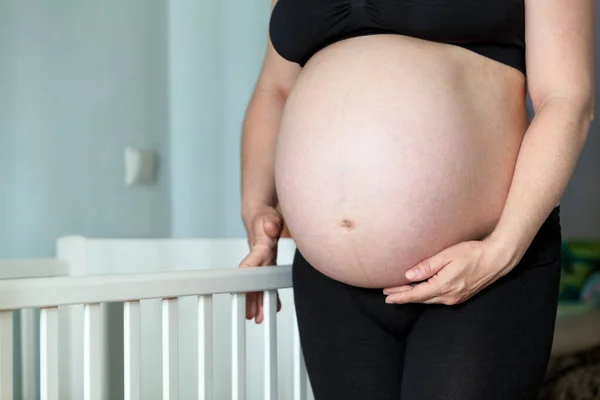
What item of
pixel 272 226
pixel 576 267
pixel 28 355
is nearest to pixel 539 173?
pixel 272 226

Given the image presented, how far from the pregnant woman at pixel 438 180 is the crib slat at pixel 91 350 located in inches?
9.7

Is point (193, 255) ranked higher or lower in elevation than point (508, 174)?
lower

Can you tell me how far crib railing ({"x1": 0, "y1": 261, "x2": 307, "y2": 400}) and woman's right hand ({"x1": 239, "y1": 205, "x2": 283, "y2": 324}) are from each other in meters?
0.03

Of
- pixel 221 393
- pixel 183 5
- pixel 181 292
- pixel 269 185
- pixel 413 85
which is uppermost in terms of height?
pixel 183 5

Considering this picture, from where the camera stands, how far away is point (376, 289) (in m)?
0.95

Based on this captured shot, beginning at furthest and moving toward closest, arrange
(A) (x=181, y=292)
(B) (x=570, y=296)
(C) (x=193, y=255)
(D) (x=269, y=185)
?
1. (B) (x=570, y=296)
2. (C) (x=193, y=255)
3. (D) (x=269, y=185)
4. (A) (x=181, y=292)

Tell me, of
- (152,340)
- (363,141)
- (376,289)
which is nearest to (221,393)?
(152,340)

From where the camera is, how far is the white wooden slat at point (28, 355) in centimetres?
168


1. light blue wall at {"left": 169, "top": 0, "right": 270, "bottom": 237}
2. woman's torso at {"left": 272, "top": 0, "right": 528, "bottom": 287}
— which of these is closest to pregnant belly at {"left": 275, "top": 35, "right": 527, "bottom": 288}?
woman's torso at {"left": 272, "top": 0, "right": 528, "bottom": 287}

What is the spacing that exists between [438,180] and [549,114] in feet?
0.46

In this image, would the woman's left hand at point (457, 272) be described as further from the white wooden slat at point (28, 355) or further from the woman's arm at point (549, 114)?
the white wooden slat at point (28, 355)

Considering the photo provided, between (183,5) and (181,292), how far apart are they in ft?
4.84

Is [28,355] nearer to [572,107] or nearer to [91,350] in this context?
[91,350]

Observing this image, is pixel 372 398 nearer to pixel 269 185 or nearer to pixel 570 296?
→ pixel 269 185
